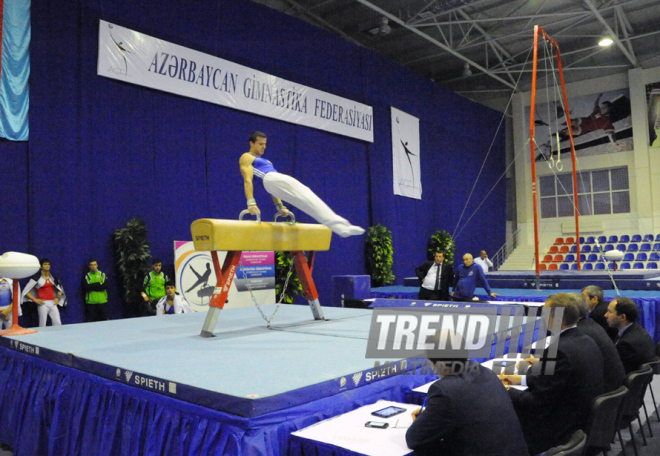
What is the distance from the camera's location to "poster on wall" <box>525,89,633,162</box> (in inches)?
608

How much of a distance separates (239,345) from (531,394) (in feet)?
6.24

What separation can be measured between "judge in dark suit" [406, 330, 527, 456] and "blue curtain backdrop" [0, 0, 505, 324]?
21.4 ft

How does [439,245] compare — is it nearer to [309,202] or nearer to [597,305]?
[597,305]

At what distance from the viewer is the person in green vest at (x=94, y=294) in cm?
703

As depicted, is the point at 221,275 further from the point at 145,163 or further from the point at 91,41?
the point at 91,41

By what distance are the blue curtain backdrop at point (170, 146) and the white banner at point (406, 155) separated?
0.26 metres

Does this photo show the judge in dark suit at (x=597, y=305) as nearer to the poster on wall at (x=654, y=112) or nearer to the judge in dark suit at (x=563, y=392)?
the judge in dark suit at (x=563, y=392)

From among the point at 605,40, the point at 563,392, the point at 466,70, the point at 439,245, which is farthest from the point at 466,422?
the point at 466,70

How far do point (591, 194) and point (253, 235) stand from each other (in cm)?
1558

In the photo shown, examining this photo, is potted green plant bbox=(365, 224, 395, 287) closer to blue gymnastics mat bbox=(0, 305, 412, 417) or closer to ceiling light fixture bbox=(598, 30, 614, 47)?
blue gymnastics mat bbox=(0, 305, 412, 417)

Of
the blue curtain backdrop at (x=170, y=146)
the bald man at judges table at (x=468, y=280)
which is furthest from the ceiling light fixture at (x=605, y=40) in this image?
the bald man at judges table at (x=468, y=280)

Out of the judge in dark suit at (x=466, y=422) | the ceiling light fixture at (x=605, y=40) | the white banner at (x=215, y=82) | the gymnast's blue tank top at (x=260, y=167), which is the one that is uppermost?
the ceiling light fixture at (x=605, y=40)

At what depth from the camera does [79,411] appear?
2930 mm

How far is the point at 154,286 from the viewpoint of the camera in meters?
7.34
